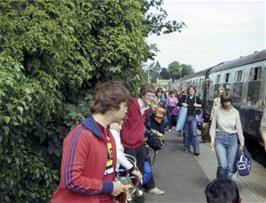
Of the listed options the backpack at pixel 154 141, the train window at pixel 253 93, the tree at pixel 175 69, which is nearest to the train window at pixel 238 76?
the train window at pixel 253 93

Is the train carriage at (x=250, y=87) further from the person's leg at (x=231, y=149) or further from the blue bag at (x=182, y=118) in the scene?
the person's leg at (x=231, y=149)

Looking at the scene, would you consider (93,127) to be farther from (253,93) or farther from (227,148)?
(253,93)

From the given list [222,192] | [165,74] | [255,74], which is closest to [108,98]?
[222,192]

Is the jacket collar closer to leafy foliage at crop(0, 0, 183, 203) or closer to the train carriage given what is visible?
leafy foliage at crop(0, 0, 183, 203)

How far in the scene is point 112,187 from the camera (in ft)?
10.8

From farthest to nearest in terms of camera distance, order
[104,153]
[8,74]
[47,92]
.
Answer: [47,92], [8,74], [104,153]

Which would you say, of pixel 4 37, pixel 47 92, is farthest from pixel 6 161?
pixel 4 37

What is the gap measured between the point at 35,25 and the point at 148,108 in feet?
9.70

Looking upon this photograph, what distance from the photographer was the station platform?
27.4 feet

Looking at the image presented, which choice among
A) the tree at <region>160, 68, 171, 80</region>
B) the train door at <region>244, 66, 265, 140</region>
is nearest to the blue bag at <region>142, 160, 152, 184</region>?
the train door at <region>244, 66, 265, 140</region>

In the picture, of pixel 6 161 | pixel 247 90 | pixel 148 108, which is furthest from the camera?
pixel 247 90

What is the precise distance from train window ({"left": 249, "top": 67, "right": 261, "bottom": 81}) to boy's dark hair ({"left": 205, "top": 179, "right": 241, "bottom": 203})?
10884 millimetres

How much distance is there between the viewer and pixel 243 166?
27.4ft

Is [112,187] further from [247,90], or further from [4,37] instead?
[247,90]
